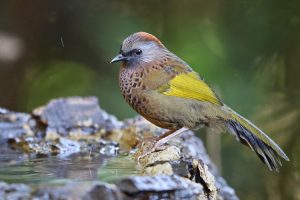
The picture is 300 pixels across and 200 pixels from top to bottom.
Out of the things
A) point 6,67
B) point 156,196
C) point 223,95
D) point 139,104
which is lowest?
point 156,196

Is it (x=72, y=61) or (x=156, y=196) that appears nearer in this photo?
(x=156, y=196)

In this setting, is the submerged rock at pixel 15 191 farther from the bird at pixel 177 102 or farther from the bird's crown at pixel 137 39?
the bird's crown at pixel 137 39

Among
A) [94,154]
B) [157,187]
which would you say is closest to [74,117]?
[94,154]

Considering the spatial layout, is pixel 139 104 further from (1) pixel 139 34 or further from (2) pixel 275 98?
(2) pixel 275 98

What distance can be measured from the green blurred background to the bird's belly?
7.23ft

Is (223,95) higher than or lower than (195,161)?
higher

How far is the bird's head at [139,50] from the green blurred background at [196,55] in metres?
1.90

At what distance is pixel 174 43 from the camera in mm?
7043

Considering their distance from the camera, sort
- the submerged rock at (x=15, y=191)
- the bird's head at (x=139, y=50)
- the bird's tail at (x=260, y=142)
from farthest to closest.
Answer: the bird's head at (x=139, y=50)
the bird's tail at (x=260, y=142)
the submerged rock at (x=15, y=191)

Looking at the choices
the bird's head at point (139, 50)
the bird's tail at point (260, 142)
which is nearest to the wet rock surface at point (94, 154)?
the bird's tail at point (260, 142)

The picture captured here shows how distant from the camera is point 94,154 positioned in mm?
4680

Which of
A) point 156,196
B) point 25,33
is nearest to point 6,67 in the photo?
point 25,33

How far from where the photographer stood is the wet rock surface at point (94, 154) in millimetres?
2781

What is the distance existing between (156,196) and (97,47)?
468cm
